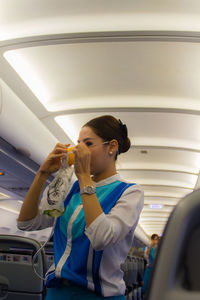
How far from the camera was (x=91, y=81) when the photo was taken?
5.05 metres

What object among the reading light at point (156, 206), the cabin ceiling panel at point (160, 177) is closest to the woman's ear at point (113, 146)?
the cabin ceiling panel at point (160, 177)

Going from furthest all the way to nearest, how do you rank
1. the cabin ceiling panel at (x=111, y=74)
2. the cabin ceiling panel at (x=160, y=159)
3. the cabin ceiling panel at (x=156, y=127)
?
the cabin ceiling panel at (x=160, y=159) < the cabin ceiling panel at (x=156, y=127) < the cabin ceiling panel at (x=111, y=74)

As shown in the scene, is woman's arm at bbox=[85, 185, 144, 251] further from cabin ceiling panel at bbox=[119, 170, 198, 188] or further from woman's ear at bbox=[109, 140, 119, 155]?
cabin ceiling panel at bbox=[119, 170, 198, 188]

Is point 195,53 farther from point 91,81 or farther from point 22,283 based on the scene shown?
point 22,283

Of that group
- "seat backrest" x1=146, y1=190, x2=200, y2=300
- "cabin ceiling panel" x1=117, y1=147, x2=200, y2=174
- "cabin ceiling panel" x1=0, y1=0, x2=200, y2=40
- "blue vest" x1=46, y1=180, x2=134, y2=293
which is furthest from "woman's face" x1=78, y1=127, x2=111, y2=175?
"cabin ceiling panel" x1=117, y1=147, x2=200, y2=174

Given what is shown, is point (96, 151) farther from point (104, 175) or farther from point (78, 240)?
point (78, 240)

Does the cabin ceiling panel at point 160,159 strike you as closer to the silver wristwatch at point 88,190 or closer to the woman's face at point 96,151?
the woman's face at point 96,151

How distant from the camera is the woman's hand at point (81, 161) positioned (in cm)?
157

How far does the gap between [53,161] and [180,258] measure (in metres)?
1.50

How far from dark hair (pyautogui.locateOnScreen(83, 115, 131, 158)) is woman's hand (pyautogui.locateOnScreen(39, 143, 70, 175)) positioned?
0.67ft

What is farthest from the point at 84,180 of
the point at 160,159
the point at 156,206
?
the point at 156,206

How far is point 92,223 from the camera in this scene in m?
1.36

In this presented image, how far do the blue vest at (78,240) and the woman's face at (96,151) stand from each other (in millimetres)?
102

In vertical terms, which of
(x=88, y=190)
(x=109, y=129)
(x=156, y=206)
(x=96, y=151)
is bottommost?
(x=88, y=190)
